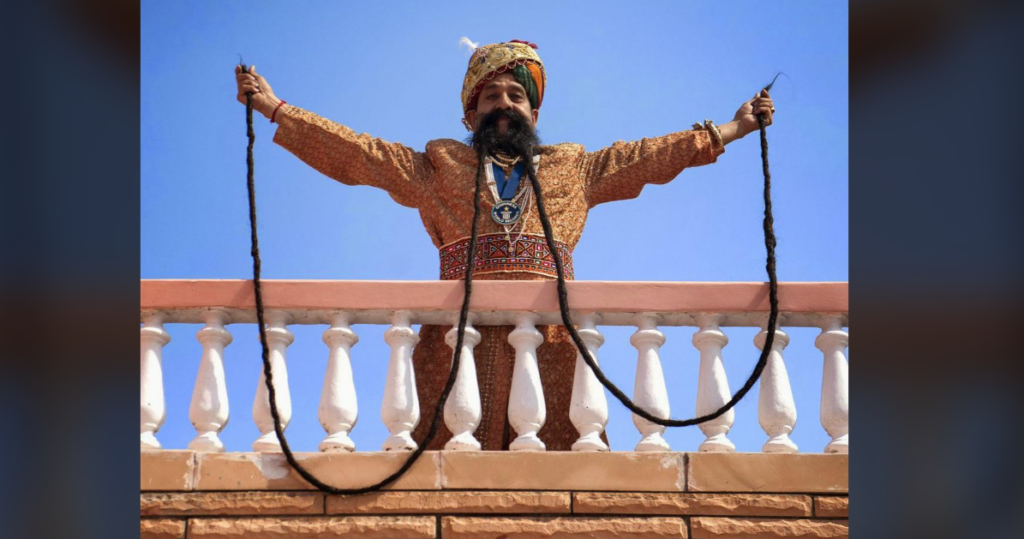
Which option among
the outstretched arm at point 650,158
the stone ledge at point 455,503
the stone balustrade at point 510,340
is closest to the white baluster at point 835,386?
the stone balustrade at point 510,340

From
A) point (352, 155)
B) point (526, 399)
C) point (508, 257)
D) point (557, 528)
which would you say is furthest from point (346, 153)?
point (557, 528)

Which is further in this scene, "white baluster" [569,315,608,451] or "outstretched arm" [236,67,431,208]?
"outstretched arm" [236,67,431,208]

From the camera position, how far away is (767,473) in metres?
5.01

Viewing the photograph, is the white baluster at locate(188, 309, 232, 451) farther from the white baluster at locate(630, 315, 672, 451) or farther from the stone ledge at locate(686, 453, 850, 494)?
the stone ledge at locate(686, 453, 850, 494)

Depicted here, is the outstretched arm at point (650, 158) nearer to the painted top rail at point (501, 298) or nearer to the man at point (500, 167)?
the man at point (500, 167)

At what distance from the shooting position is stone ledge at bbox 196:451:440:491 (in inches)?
196

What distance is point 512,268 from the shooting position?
21.0ft

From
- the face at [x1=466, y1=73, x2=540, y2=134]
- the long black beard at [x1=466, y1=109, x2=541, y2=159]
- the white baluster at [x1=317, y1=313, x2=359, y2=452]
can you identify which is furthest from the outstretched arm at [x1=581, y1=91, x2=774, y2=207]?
the white baluster at [x1=317, y1=313, x2=359, y2=452]

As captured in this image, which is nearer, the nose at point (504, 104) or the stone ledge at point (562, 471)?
the stone ledge at point (562, 471)

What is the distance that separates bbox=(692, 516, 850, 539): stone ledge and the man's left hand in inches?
83.9

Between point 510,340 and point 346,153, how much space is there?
1706 mm

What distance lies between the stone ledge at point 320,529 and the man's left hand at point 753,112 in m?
2.60

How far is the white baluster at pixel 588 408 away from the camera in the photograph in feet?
16.8
